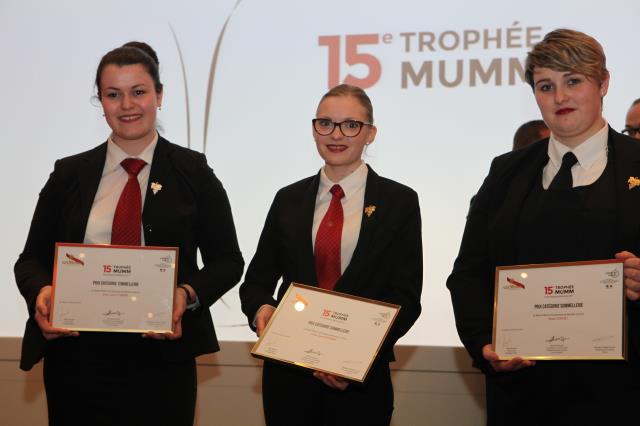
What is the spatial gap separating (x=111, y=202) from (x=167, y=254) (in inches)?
12.4

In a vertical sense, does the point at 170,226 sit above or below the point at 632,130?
below

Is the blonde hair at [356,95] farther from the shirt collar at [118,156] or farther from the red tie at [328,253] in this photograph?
the shirt collar at [118,156]

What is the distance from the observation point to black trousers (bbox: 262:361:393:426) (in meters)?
2.55

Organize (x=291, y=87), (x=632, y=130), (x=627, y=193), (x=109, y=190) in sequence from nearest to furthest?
1. (x=627, y=193)
2. (x=109, y=190)
3. (x=632, y=130)
4. (x=291, y=87)

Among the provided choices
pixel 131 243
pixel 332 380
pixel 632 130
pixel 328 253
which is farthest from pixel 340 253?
pixel 632 130

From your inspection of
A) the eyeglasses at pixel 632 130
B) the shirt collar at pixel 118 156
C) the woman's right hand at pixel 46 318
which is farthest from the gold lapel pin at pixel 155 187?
the eyeglasses at pixel 632 130

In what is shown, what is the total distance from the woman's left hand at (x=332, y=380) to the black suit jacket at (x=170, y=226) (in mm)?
432

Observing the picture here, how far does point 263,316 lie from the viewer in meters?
2.66

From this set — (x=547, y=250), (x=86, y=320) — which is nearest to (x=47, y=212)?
(x=86, y=320)

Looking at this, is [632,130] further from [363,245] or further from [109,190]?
[109,190]

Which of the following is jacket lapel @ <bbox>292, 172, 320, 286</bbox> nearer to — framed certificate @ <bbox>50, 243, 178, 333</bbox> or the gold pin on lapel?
the gold pin on lapel

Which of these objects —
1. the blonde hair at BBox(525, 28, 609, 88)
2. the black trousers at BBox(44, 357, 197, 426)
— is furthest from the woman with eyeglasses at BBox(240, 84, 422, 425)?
the blonde hair at BBox(525, 28, 609, 88)

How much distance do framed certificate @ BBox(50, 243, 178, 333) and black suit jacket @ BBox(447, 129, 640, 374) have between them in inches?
35.4

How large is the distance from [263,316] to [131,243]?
489 millimetres
